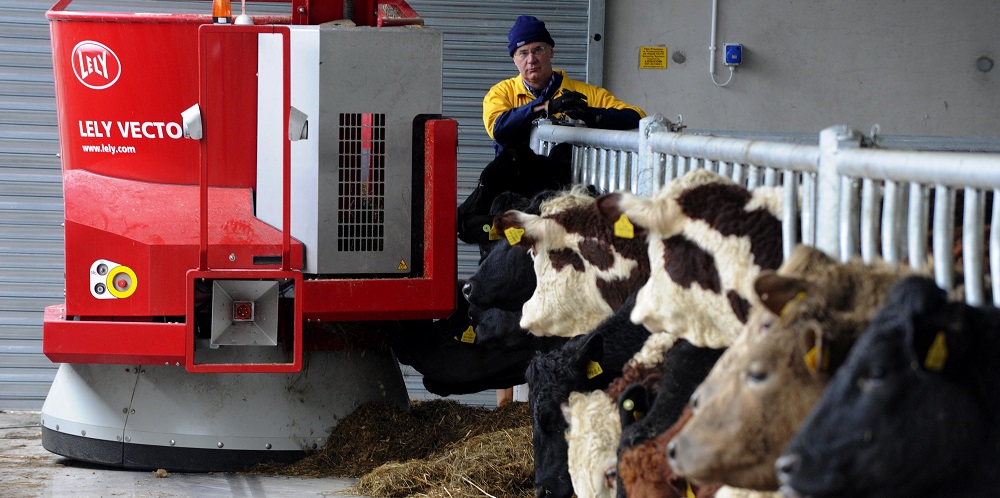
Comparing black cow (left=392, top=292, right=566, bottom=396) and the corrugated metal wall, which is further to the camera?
the corrugated metal wall

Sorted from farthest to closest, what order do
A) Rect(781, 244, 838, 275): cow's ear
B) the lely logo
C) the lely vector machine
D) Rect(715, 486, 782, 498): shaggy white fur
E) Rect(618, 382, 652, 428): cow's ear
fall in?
the lely logo, the lely vector machine, Rect(618, 382, 652, 428): cow's ear, Rect(715, 486, 782, 498): shaggy white fur, Rect(781, 244, 838, 275): cow's ear

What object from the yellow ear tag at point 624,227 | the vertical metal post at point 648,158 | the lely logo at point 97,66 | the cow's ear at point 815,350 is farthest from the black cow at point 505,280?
the cow's ear at point 815,350

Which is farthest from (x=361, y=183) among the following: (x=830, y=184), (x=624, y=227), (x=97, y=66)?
(x=830, y=184)

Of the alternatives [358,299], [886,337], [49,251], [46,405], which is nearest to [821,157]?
[886,337]

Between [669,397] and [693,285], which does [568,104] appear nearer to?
[669,397]

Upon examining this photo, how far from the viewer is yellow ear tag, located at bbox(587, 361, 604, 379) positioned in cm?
321

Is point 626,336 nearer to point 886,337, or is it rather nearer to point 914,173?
point 914,173

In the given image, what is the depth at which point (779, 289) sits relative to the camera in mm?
1693

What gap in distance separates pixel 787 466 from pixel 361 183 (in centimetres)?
368

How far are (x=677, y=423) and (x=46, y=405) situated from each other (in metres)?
4.08

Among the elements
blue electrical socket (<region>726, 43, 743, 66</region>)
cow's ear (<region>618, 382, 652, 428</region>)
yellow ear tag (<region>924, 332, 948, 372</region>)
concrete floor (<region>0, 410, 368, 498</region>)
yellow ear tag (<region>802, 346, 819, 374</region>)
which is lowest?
concrete floor (<region>0, 410, 368, 498</region>)

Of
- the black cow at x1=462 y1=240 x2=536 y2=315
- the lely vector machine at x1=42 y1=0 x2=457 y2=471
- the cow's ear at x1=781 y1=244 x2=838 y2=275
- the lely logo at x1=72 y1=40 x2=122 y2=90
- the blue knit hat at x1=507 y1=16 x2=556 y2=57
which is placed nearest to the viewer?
the cow's ear at x1=781 y1=244 x2=838 y2=275

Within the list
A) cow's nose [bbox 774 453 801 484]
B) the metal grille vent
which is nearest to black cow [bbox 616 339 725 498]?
cow's nose [bbox 774 453 801 484]

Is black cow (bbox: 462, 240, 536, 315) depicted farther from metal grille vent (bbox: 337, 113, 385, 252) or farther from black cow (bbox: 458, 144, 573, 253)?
metal grille vent (bbox: 337, 113, 385, 252)
